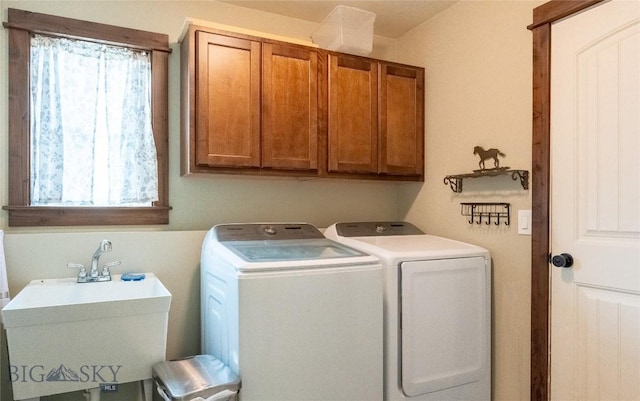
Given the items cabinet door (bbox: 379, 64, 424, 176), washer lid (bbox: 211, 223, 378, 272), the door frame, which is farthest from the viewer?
cabinet door (bbox: 379, 64, 424, 176)

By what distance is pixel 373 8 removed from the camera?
266 centimetres

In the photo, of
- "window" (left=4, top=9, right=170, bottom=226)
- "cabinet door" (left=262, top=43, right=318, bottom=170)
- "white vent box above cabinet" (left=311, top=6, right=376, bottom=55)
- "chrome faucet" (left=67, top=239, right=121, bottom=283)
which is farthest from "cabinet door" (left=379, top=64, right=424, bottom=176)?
"chrome faucet" (left=67, top=239, right=121, bottom=283)

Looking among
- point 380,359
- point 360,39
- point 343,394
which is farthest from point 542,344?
point 360,39

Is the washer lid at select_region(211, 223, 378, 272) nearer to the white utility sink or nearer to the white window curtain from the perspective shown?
the white utility sink

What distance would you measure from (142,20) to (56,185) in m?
1.03

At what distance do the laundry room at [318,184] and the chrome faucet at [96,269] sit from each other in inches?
1.1

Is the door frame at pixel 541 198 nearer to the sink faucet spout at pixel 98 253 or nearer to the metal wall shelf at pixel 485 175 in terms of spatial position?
the metal wall shelf at pixel 485 175

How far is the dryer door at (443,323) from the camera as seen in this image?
2055 mm

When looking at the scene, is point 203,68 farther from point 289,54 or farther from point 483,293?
point 483,293

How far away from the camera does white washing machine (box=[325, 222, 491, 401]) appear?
204 centimetres

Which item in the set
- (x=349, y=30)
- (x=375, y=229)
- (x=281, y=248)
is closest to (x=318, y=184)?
(x=375, y=229)

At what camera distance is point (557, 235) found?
6.56ft

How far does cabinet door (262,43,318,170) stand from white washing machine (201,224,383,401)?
1.84 ft

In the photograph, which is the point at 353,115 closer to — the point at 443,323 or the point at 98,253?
the point at 443,323
